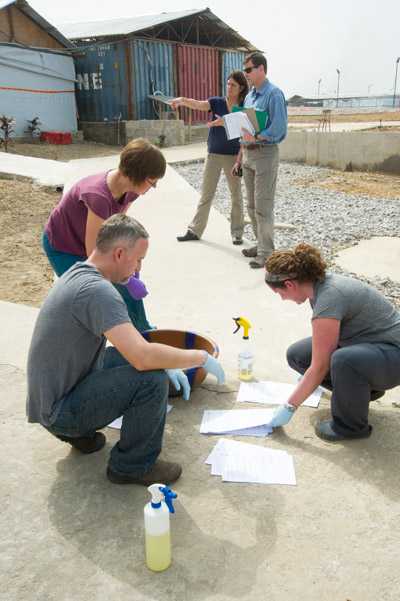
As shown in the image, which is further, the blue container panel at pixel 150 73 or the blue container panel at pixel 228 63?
the blue container panel at pixel 228 63

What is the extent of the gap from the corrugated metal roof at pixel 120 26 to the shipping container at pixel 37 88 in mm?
1664

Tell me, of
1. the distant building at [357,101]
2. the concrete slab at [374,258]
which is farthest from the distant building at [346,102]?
the concrete slab at [374,258]

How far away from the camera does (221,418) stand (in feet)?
10.0

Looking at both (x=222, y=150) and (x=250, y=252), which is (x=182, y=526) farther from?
(x=222, y=150)

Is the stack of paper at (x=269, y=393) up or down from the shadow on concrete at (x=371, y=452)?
up

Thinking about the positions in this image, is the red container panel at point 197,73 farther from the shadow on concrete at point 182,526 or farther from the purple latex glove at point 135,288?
the shadow on concrete at point 182,526

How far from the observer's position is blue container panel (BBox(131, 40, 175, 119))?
1783 centimetres

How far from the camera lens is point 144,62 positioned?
1802cm

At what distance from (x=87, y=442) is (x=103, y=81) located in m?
18.0

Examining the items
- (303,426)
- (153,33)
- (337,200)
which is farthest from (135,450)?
(153,33)

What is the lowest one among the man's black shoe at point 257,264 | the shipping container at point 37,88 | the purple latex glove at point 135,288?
the man's black shoe at point 257,264

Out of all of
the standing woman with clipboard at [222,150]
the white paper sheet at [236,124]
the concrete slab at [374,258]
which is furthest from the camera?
the standing woman with clipboard at [222,150]

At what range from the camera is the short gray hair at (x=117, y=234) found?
2.29 m

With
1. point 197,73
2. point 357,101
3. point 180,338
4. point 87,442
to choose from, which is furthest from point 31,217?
point 357,101
